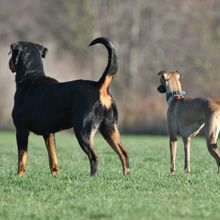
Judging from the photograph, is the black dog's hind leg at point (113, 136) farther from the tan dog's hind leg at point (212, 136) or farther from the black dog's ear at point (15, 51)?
the black dog's ear at point (15, 51)

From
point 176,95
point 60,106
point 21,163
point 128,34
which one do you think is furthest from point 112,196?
point 128,34

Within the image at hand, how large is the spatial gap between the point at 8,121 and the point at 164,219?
3638cm

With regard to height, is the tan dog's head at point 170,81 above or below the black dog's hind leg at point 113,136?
above

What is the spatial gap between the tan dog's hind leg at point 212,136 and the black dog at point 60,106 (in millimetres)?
1347

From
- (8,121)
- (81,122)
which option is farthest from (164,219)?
(8,121)

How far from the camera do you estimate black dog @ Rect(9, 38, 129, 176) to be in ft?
37.2

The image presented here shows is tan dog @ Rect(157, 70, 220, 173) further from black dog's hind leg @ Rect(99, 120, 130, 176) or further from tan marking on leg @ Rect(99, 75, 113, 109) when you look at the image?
tan marking on leg @ Rect(99, 75, 113, 109)

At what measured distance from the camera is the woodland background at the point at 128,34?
170 ft

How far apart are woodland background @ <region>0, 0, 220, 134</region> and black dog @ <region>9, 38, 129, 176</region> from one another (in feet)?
118

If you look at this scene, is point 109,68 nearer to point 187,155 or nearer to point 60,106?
point 60,106

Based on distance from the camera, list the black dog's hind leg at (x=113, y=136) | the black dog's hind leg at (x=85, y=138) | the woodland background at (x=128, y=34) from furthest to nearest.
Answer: the woodland background at (x=128, y=34) → the black dog's hind leg at (x=113, y=136) → the black dog's hind leg at (x=85, y=138)

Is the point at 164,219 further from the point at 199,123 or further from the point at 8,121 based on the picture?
the point at 8,121

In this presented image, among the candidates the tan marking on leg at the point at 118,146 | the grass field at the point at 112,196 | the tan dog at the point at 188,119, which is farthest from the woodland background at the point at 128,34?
the grass field at the point at 112,196

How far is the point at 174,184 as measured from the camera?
10.4 m
